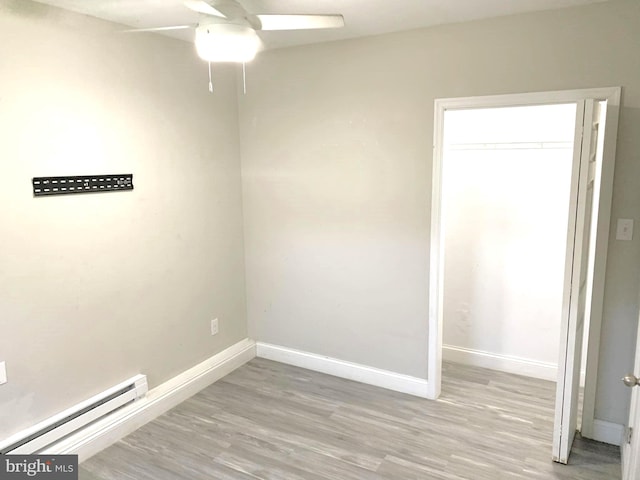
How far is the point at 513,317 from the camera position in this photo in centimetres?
358

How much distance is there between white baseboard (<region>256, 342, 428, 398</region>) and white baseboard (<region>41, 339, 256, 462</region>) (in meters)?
0.22

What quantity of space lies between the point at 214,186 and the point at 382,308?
1522mm

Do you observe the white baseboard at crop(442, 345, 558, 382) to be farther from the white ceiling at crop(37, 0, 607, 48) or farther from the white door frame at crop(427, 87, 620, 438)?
the white ceiling at crop(37, 0, 607, 48)

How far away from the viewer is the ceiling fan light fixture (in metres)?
2.00

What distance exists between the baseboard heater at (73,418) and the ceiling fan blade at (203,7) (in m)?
2.18

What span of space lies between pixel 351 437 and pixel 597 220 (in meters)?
1.87

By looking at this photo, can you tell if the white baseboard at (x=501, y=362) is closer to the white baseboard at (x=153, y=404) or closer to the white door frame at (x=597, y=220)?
the white door frame at (x=597, y=220)

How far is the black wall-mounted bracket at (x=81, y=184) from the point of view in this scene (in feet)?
7.81

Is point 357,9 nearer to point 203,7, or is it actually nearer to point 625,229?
point 203,7

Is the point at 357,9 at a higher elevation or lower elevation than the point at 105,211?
higher

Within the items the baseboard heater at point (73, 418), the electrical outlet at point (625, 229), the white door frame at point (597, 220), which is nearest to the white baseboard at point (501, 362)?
the white door frame at point (597, 220)

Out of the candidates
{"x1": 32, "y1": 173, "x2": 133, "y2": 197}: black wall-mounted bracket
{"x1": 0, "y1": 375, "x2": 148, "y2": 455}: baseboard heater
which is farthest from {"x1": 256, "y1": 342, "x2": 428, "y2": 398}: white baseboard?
{"x1": 32, "y1": 173, "x2": 133, "y2": 197}: black wall-mounted bracket

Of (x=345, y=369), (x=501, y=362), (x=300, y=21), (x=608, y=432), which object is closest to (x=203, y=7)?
(x=300, y=21)

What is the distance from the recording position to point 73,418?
2.60m
